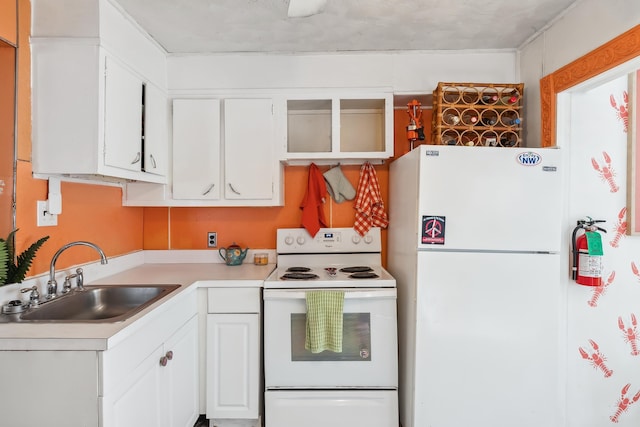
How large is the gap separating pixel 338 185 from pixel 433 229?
0.93 metres

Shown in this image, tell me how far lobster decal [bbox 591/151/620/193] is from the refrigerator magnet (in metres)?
0.91


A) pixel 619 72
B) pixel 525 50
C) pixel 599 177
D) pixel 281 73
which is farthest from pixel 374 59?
pixel 599 177

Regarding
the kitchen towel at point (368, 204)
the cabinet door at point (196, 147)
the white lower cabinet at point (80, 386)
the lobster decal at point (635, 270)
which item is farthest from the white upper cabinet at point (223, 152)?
the lobster decal at point (635, 270)

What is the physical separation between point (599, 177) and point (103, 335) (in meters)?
2.40

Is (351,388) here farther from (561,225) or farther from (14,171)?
(14,171)

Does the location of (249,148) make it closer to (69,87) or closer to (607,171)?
(69,87)

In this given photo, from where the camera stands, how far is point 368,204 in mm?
2496

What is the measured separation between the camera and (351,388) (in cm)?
196

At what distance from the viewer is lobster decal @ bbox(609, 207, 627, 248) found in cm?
189

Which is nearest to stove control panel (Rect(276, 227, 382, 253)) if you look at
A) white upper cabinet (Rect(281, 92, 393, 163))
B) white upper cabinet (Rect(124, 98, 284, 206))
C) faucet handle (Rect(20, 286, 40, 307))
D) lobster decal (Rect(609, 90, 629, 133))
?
white upper cabinet (Rect(124, 98, 284, 206))

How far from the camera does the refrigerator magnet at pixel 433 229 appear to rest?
1774 mm

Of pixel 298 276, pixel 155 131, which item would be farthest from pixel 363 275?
pixel 155 131

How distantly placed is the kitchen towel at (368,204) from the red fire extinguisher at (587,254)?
1106 millimetres

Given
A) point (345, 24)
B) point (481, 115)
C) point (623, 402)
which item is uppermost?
point (345, 24)
